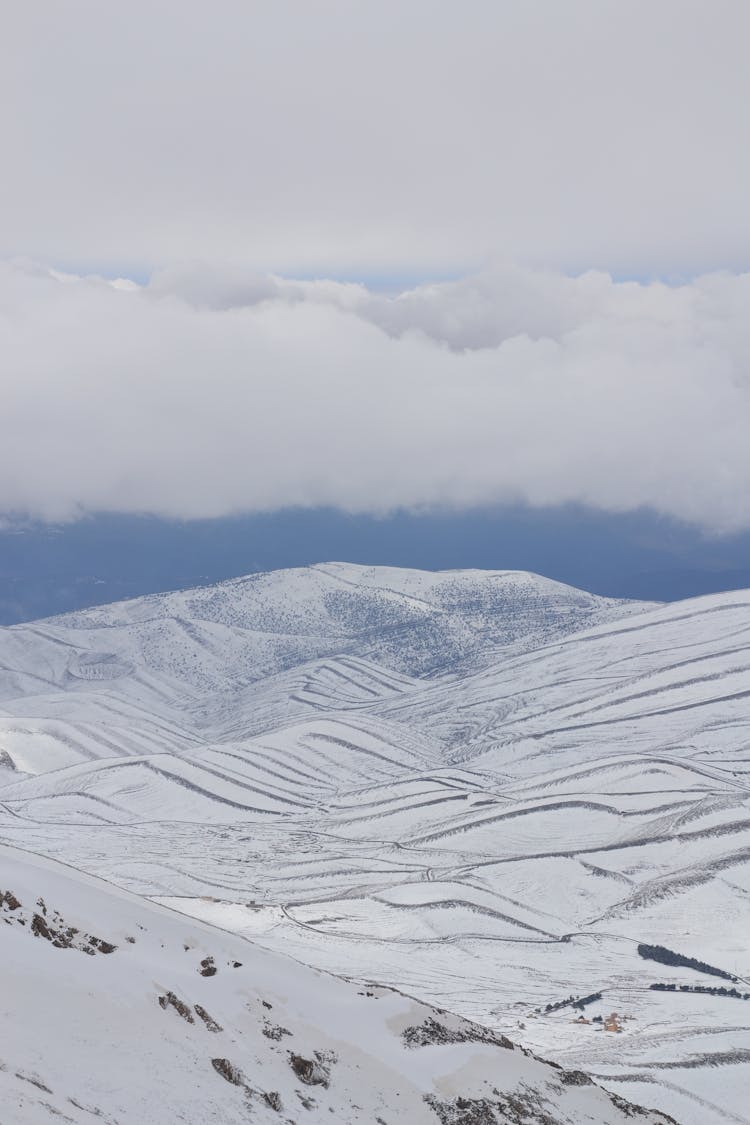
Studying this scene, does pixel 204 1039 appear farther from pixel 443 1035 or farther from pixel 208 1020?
pixel 443 1035

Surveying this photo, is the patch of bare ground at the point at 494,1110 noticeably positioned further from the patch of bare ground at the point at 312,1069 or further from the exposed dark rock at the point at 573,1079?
the patch of bare ground at the point at 312,1069

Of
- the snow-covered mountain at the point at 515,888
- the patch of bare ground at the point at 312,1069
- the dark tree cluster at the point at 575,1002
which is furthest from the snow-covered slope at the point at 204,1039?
the dark tree cluster at the point at 575,1002

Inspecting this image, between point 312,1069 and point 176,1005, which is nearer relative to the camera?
point 176,1005

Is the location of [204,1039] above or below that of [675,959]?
above

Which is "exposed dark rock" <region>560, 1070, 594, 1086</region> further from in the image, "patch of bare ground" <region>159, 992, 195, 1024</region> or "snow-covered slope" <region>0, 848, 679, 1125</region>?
"patch of bare ground" <region>159, 992, 195, 1024</region>

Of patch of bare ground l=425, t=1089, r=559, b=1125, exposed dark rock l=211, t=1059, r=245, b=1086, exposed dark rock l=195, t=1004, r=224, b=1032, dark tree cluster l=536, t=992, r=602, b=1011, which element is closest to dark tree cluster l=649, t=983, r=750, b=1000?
dark tree cluster l=536, t=992, r=602, b=1011

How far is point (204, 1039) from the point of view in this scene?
3606 centimetres

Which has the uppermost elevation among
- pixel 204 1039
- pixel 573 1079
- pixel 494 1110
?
pixel 204 1039

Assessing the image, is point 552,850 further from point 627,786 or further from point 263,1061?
point 263,1061

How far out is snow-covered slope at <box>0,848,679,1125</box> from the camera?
30.5 meters

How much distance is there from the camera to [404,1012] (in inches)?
1813

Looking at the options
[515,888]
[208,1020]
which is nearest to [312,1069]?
[208,1020]

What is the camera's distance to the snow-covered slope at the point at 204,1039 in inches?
1201

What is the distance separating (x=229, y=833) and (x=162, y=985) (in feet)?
469
